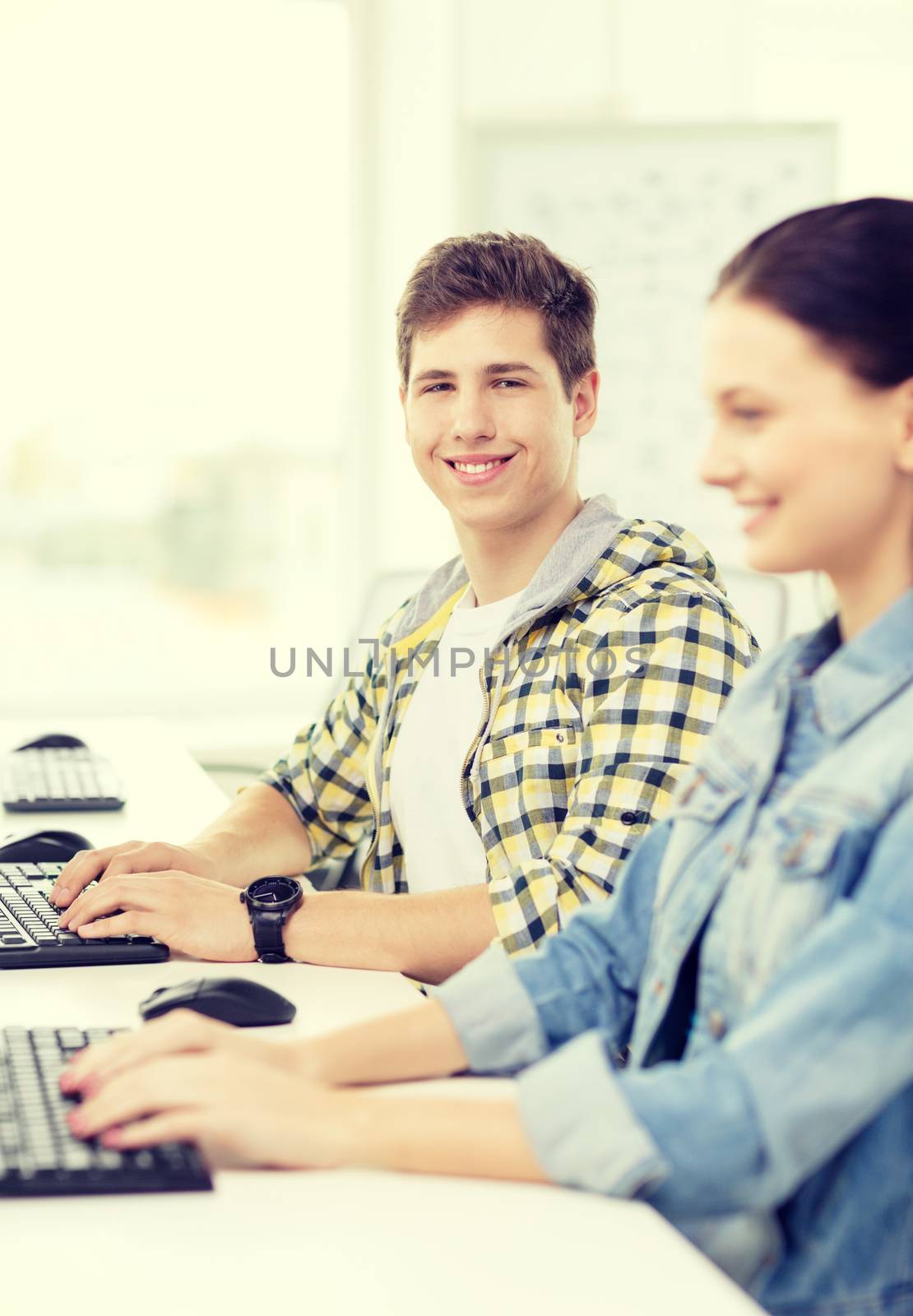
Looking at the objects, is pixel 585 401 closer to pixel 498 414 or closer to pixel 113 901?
pixel 498 414

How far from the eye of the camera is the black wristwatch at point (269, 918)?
4.52 feet

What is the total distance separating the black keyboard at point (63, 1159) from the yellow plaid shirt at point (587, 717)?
0.57 meters

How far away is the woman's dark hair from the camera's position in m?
0.86

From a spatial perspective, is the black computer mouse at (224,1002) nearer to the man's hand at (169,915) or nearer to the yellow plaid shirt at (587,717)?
the man's hand at (169,915)

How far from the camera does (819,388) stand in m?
0.87

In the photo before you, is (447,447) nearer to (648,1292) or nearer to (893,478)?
(893,478)

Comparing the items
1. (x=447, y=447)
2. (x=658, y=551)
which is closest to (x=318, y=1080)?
(x=658, y=551)

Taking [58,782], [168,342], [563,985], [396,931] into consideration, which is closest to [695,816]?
[563,985]

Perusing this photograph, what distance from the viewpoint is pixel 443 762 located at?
179 centimetres

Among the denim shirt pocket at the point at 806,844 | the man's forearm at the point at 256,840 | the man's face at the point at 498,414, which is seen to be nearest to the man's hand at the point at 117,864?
the man's forearm at the point at 256,840

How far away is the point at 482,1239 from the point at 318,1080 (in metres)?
0.23

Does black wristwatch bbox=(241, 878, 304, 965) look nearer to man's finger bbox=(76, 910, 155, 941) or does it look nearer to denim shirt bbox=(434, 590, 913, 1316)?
man's finger bbox=(76, 910, 155, 941)

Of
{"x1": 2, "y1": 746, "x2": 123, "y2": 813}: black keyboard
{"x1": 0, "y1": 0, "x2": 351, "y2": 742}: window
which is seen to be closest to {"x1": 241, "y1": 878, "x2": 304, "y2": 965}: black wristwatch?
{"x1": 2, "y1": 746, "x2": 123, "y2": 813}: black keyboard

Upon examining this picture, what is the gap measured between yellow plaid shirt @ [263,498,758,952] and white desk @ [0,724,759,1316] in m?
0.54
